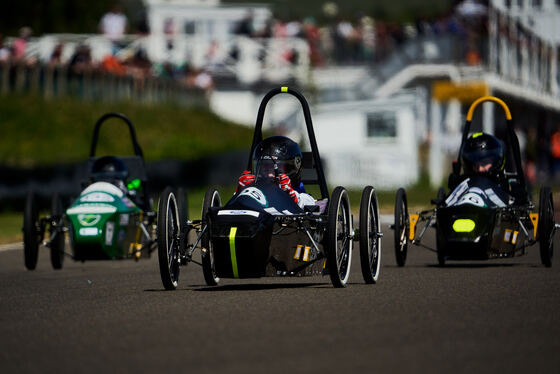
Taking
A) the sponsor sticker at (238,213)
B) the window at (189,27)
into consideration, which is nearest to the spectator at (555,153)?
the window at (189,27)

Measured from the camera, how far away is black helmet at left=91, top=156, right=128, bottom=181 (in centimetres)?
1575

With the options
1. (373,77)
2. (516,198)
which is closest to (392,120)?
Answer: (373,77)

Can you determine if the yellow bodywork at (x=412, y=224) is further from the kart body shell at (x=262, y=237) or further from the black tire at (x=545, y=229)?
the kart body shell at (x=262, y=237)

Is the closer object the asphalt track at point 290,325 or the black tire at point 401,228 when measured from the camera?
the asphalt track at point 290,325

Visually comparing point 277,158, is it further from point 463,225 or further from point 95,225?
point 95,225

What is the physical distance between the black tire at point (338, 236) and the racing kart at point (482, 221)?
66.1 inches

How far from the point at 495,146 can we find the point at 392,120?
2921 cm

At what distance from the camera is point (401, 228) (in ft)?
46.0

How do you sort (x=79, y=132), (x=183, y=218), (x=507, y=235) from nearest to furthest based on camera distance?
(x=183, y=218) < (x=507, y=235) < (x=79, y=132)

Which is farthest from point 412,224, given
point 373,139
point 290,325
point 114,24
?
point 114,24

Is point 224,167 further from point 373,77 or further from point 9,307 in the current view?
point 9,307

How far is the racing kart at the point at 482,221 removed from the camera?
1303cm

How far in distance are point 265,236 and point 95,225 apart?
3.99 metres

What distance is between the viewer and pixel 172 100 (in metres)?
44.4
